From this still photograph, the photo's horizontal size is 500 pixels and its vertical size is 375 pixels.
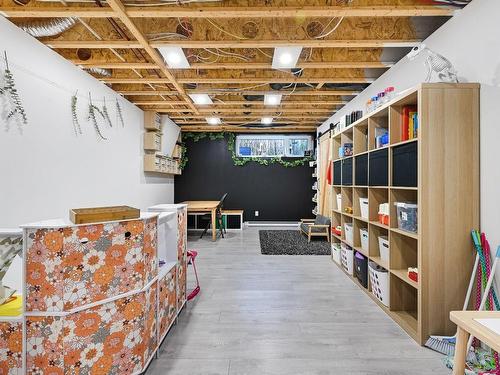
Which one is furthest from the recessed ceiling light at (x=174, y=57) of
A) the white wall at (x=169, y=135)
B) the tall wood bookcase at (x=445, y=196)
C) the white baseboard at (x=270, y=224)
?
the white baseboard at (x=270, y=224)

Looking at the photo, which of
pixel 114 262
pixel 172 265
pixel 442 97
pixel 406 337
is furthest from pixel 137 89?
pixel 406 337

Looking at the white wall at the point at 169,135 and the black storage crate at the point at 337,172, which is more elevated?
the white wall at the point at 169,135

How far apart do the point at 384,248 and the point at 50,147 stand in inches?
144

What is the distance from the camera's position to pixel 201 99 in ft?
16.6

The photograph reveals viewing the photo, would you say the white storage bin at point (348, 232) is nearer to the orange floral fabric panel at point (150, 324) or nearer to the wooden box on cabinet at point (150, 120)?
the orange floral fabric panel at point (150, 324)

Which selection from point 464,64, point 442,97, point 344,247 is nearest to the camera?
point 442,97

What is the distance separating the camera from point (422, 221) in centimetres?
232

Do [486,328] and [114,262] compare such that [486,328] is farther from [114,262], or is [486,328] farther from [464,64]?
[464,64]

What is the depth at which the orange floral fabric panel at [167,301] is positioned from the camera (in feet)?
7.45

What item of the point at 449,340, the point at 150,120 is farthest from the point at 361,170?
the point at 150,120

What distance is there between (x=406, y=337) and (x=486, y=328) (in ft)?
4.75

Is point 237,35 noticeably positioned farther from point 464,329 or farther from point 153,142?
point 153,142

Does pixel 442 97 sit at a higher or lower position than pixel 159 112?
lower

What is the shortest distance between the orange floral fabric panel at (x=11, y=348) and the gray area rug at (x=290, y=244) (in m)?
3.96
